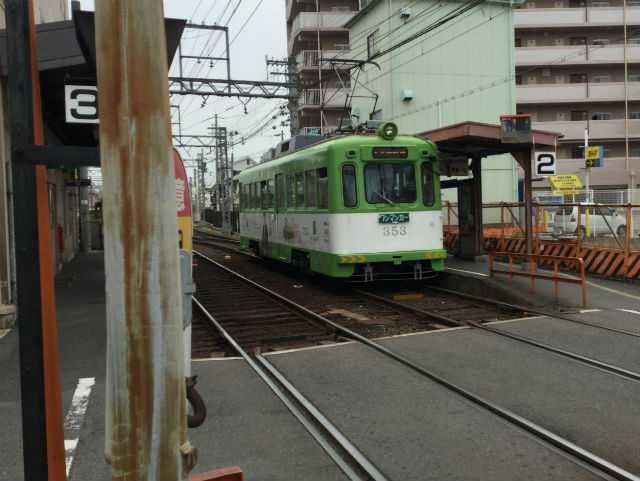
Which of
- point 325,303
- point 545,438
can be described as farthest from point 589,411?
point 325,303

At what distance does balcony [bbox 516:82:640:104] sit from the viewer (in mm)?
40844

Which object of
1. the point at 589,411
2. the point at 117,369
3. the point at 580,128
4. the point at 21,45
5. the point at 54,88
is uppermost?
the point at 580,128

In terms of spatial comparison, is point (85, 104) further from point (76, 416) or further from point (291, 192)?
point (291, 192)

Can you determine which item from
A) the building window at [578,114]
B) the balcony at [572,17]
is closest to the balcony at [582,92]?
the building window at [578,114]

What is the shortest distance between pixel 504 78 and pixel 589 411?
3066 centimetres

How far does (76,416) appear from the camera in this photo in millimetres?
5234

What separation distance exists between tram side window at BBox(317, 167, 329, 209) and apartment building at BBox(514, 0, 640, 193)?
32190 mm

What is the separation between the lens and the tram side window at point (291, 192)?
1411cm

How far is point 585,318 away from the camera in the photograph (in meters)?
9.18

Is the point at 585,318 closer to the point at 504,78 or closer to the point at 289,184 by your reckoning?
the point at 289,184

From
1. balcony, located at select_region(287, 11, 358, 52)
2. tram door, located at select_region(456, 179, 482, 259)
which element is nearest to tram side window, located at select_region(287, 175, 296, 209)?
tram door, located at select_region(456, 179, 482, 259)

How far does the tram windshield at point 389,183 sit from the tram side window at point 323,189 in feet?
2.52

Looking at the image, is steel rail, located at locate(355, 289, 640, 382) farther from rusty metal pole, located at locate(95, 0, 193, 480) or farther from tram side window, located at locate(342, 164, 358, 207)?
rusty metal pole, located at locate(95, 0, 193, 480)

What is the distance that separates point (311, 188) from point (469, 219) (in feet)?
17.9
